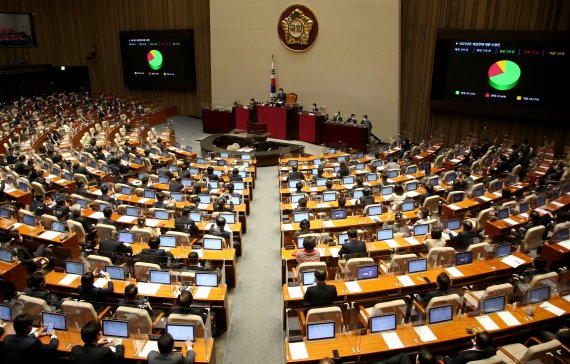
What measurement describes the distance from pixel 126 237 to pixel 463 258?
643cm

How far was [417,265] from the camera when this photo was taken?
23.7ft

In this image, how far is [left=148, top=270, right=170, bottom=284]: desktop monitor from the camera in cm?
677

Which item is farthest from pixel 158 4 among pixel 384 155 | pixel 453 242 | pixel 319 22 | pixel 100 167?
pixel 453 242

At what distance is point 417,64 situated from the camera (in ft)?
62.3

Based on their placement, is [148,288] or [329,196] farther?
[329,196]

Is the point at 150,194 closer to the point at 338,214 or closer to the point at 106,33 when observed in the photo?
the point at 338,214

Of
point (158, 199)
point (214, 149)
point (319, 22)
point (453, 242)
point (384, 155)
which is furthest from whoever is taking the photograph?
point (319, 22)

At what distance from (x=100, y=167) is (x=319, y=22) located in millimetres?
12254

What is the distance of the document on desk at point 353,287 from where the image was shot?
22.1 ft

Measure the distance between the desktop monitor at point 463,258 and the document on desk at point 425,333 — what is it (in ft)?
6.84

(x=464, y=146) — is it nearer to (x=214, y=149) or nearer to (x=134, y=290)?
(x=214, y=149)

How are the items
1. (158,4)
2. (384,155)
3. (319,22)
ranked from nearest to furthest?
(384,155), (319,22), (158,4)

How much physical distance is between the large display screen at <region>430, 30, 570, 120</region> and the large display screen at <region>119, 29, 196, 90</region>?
45.0ft

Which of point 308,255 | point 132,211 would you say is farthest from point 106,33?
point 308,255
